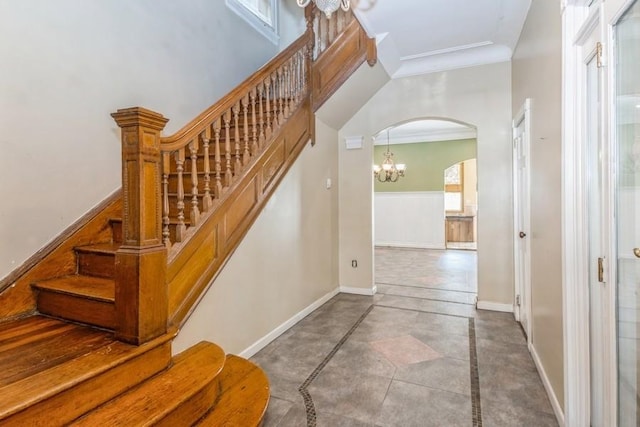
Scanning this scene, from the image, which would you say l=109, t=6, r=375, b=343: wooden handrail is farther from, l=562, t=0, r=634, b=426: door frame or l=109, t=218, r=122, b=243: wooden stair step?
l=562, t=0, r=634, b=426: door frame

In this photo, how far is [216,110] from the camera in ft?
7.40

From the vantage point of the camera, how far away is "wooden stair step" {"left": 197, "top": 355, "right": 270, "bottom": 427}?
1.59 meters

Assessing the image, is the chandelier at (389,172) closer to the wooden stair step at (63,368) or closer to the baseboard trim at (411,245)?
the baseboard trim at (411,245)

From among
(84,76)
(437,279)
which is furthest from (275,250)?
(437,279)

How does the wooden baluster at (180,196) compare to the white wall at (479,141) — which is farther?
the white wall at (479,141)

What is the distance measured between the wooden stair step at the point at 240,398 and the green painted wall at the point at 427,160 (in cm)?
771

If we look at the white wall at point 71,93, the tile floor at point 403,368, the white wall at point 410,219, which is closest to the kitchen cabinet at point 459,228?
the white wall at point 410,219

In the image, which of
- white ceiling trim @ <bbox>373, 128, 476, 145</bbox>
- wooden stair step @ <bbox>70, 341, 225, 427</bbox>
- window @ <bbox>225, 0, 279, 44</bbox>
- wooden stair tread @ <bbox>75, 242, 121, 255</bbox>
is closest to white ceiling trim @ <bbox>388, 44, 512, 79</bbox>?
window @ <bbox>225, 0, 279, 44</bbox>

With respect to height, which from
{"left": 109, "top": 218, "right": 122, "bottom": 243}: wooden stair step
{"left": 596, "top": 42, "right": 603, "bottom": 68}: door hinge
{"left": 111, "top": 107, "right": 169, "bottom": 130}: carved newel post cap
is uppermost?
{"left": 596, "top": 42, "right": 603, "bottom": 68}: door hinge

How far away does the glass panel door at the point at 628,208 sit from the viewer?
1.28 metres

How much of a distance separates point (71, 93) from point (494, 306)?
4603mm

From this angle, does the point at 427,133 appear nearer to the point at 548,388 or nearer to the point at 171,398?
the point at 548,388

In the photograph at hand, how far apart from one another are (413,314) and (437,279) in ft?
6.09

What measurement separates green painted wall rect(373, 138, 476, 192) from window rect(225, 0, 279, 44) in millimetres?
5363
